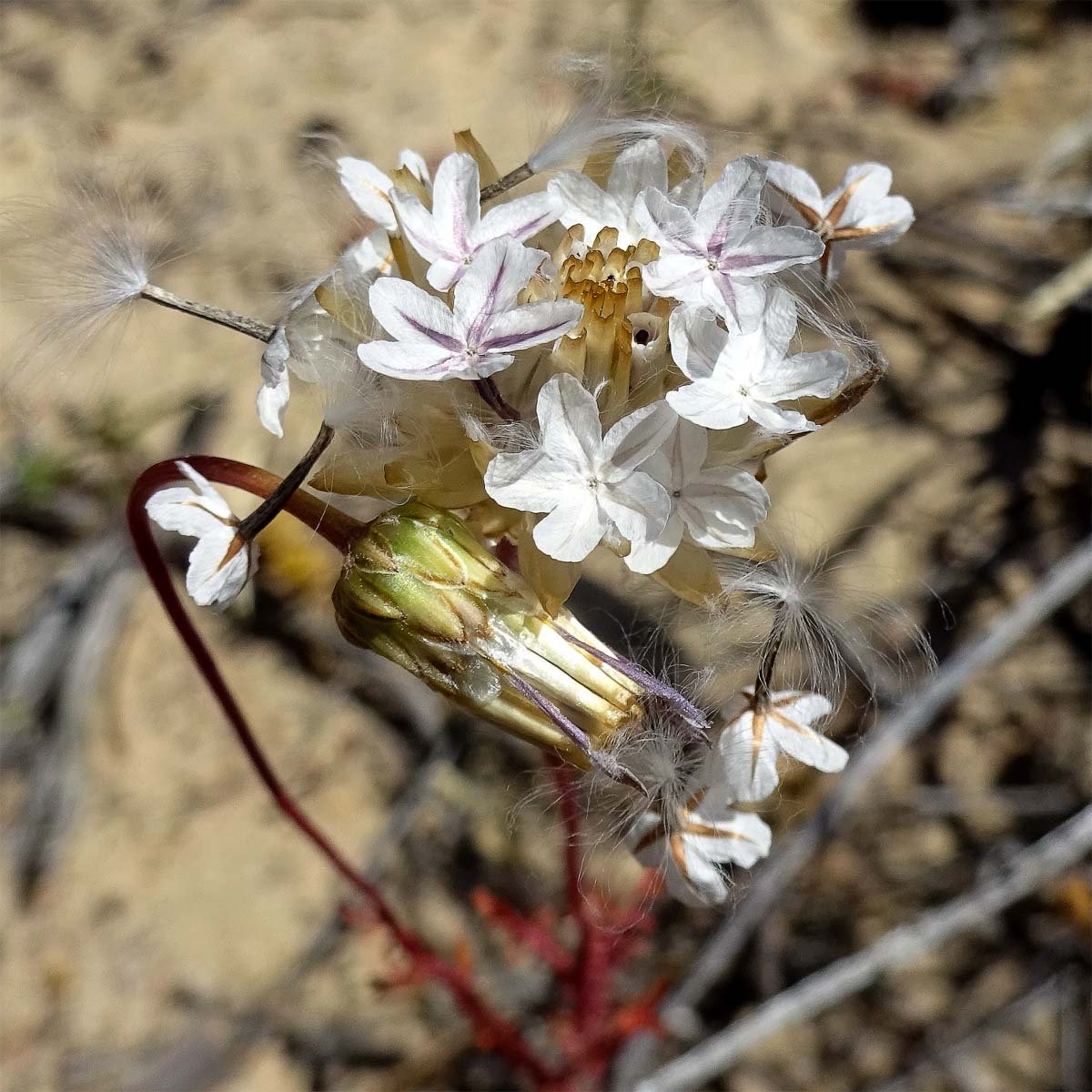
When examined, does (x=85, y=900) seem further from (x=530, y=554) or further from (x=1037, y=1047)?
(x=1037, y=1047)

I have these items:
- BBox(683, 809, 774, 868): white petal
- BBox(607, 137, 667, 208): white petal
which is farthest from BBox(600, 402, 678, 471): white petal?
BBox(683, 809, 774, 868): white petal

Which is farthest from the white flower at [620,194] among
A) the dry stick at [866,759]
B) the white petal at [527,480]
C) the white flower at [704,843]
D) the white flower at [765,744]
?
the dry stick at [866,759]

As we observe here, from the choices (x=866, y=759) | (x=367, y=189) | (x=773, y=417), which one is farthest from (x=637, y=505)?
(x=866, y=759)

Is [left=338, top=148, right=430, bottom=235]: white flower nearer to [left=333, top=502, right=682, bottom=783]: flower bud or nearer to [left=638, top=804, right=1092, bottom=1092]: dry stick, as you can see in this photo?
[left=333, top=502, right=682, bottom=783]: flower bud

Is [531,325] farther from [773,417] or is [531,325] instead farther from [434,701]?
[434,701]

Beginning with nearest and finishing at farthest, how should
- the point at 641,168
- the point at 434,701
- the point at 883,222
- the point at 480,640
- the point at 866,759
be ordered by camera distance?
the point at 480,640, the point at 641,168, the point at 883,222, the point at 866,759, the point at 434,701

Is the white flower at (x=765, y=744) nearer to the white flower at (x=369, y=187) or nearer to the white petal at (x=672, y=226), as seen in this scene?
the white petal at (x=672, y=226)

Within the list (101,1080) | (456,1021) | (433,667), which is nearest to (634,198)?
(433,667)

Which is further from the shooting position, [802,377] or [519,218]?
[519,218]
